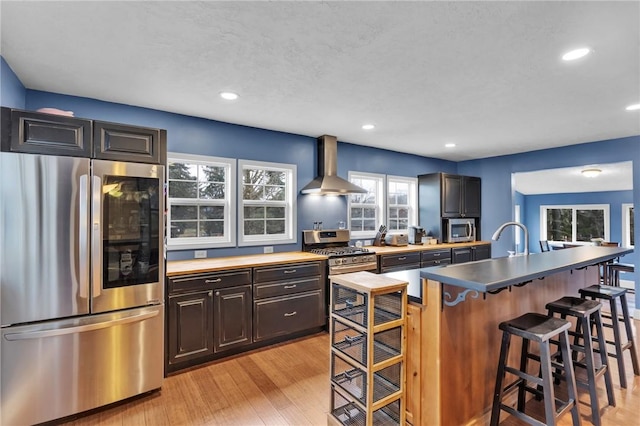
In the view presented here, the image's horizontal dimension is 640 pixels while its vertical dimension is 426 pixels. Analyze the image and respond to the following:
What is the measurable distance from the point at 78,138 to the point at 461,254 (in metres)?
5.49

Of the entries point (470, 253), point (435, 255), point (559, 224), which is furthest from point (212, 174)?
point (559, 224)

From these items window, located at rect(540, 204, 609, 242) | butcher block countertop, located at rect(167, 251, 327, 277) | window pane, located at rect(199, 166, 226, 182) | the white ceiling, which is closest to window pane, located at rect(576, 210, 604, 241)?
window, located at rect(540, 204, 609, 242)

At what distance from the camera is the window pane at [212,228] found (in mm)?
3518

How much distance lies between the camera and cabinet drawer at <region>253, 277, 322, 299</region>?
3131mm

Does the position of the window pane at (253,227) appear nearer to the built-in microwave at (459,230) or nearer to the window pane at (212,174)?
the window pane at (212,174)

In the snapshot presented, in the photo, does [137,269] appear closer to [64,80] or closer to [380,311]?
[64,80]

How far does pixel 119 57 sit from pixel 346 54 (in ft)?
5.37

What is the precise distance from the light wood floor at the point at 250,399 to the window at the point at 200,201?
1.38 meters

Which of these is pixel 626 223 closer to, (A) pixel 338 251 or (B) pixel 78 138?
(A) pixel 338 251

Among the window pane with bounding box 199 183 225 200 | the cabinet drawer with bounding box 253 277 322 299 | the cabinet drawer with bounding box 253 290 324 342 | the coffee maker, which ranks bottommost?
the cabinet drawer with bounding box 253 290 324 342

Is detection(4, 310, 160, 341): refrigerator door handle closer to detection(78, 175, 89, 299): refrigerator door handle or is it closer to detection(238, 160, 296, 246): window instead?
detection(78, 175, 89, 299): refrigerator door handle

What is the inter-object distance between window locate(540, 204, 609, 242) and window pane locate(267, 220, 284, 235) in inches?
340

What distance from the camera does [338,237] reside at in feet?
14.4

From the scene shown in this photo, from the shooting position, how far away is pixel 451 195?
18.0 feet
